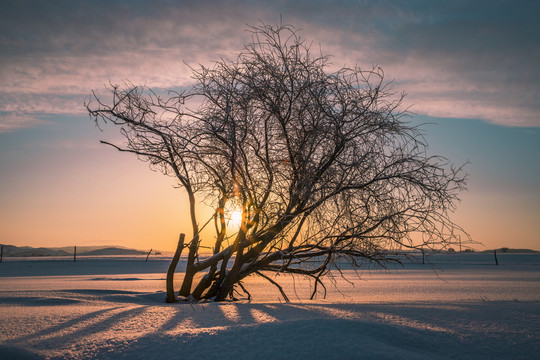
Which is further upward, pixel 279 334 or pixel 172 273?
pixel 172 273

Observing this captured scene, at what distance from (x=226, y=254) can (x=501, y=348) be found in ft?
13.0

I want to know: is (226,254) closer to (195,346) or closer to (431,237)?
(431,237)

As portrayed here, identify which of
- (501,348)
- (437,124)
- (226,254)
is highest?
(437,124)

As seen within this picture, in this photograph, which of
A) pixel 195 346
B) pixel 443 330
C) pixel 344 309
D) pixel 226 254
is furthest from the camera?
pixel 226 254

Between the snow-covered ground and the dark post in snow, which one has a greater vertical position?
the dark post in snow

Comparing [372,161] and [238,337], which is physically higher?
[372,161]

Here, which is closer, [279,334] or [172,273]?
[279,334]

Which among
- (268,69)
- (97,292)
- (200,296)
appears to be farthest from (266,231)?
(97,292)

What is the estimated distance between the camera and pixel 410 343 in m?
3.17

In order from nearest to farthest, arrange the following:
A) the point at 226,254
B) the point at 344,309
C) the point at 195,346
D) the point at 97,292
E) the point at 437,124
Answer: the point at 195,346 → the point at 344,309 → the point at 437,124 → the point at 226,254 → the point at 97,292

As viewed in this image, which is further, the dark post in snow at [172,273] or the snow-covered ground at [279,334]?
the dark post in snow at [172,273]

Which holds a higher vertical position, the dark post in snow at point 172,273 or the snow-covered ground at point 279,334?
the dark post in snow at point 172,273

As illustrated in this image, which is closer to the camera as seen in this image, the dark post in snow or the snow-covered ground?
the snow-covered ground

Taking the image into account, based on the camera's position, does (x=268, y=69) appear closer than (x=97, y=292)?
Yes
